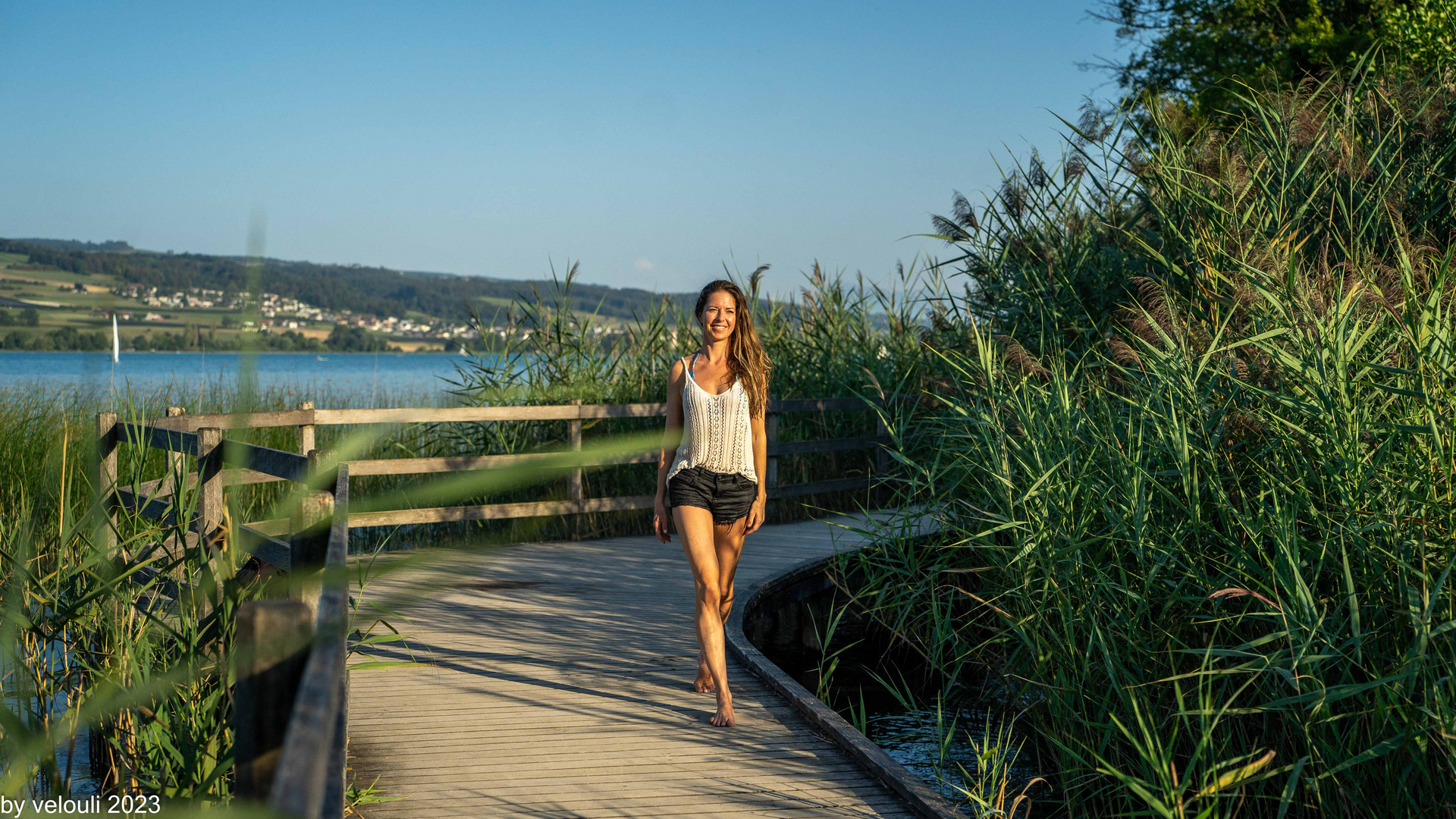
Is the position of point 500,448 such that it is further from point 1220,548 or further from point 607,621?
point 1220,548

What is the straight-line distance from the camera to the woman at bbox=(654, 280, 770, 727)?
4090 millimetres

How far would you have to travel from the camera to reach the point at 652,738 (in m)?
3.95

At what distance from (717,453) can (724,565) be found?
52 cm

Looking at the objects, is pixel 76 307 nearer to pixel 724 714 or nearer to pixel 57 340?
pixel 57 340

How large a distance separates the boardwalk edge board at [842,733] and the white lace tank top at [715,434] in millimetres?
978

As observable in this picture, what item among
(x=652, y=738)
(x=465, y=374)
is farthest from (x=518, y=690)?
(x=465, y=374)

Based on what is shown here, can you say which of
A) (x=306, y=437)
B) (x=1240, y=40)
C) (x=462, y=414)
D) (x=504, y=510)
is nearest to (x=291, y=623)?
(x=306, y=437)

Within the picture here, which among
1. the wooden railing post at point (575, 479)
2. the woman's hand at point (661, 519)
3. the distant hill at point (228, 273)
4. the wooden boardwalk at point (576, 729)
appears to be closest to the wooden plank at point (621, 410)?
the wooden railing post at point (575, 479)

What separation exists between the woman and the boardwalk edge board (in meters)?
0.33

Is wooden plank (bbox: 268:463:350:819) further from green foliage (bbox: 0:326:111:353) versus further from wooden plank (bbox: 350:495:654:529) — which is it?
wooden plank (bbox: 350:495:654:529)

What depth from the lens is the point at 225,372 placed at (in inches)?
258

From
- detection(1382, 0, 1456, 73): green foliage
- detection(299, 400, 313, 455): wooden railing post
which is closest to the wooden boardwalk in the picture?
detection(299, 400, 313, 455): wooden railing post

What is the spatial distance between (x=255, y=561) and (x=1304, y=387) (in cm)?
372

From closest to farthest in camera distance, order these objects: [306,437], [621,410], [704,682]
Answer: [704,682]
[306,437]
[621,410]
